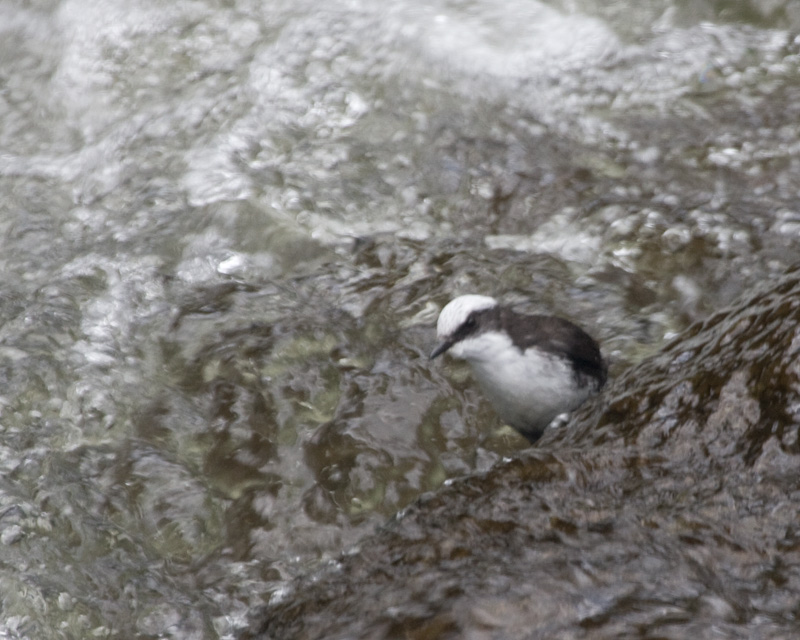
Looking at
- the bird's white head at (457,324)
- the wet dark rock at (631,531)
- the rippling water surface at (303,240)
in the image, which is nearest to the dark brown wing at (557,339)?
the bird's white head at (457,324)

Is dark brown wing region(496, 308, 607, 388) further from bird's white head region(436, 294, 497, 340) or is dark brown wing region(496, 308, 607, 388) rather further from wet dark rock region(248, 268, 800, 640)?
wet dark rock region(248, 268, 800, 640)

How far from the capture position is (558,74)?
22.9 feet

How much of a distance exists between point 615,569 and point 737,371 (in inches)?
34.9

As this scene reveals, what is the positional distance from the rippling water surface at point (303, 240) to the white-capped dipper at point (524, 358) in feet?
1.37

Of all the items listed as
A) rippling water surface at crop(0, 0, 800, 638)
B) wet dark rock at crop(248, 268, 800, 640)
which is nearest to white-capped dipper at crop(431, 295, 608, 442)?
rippling water surface at crop(0, 0, 800, 638)

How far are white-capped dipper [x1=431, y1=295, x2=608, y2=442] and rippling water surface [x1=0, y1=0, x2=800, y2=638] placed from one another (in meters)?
0.42

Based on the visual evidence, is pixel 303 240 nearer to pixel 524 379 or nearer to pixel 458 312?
pixel 458 312

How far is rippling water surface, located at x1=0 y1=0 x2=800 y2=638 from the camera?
4.13m

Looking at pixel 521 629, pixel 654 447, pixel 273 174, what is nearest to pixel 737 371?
pixel 654 447

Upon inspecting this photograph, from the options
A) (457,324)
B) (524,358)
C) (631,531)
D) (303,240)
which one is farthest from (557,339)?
(303,240)

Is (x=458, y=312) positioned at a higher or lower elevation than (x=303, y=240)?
higher

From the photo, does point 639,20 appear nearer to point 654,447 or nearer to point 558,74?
point 558,74

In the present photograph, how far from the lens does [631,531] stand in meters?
2.67

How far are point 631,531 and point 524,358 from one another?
152 cm
